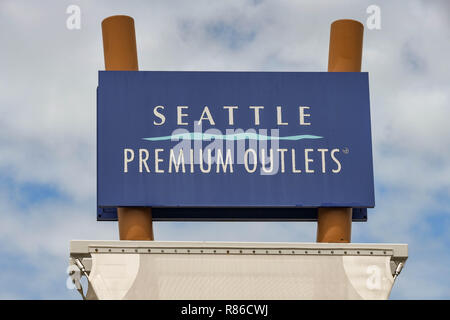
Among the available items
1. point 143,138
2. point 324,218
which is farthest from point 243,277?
point 143,138

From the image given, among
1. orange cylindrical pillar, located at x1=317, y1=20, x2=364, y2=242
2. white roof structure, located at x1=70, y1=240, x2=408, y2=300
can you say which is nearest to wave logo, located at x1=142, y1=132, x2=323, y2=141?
orange cylindrical pillar, located at x1=317, y1=20, x2=364, y2=242

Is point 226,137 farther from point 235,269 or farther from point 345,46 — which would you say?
point 345,46

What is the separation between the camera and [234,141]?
20.4 m

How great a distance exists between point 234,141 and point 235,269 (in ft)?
10.8

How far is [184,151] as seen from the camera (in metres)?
20.2

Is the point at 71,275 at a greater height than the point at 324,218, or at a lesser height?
lesser

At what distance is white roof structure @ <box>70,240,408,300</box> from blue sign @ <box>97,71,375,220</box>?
156 centimetres

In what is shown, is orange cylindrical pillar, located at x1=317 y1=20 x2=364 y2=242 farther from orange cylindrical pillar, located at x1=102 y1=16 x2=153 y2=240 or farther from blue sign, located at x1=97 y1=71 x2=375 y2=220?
orange cylindrical pillar, located at x1=102 y1=16 x2=153 y2=240

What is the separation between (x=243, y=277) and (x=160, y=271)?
5.64 feet

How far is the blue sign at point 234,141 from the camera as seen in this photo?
788 inches

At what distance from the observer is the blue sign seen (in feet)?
65.7

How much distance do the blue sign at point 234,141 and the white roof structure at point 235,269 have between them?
61.4 inches

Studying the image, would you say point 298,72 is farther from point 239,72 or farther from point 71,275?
point 71,275

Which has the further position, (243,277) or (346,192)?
(346,192)
